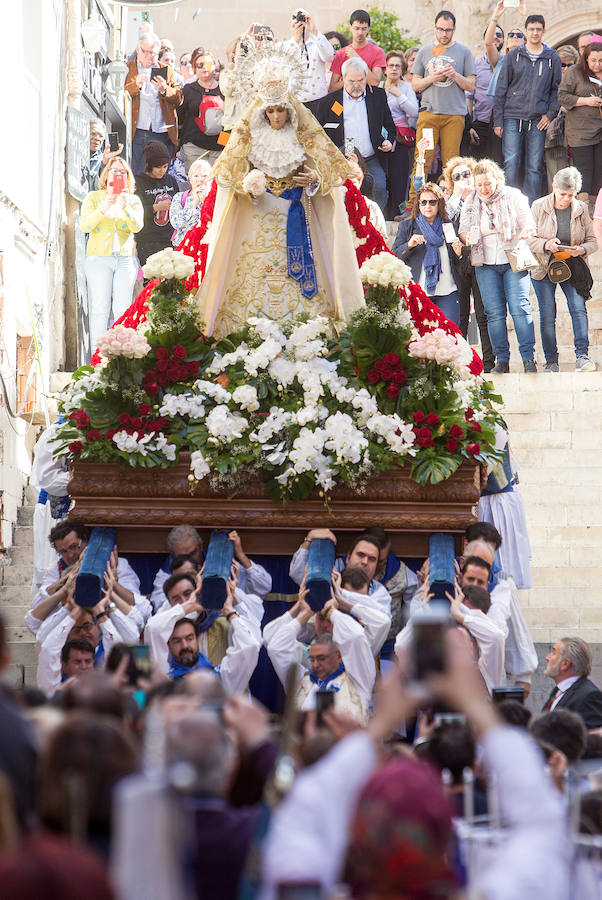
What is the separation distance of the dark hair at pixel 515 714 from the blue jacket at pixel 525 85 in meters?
11.6

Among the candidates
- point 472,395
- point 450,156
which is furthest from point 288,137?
point 450,156

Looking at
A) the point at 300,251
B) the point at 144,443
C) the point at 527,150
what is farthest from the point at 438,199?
the point at 144,443

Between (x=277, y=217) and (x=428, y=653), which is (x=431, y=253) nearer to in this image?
(x=277, y=217)

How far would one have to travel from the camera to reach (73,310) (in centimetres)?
1633

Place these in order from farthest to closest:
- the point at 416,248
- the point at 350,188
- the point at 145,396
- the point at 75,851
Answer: the point at 416,248, the point at 350,188, the point at 145,396, the point at 75,851

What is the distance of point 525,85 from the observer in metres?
16.8

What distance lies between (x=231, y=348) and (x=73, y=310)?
724cm

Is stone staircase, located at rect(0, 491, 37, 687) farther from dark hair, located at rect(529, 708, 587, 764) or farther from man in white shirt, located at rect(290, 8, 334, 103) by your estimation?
man in white shirt, located at rect(290, 8, 334, 103)

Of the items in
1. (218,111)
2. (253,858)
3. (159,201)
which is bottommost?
(253,858)

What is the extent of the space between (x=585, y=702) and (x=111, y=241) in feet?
28.3

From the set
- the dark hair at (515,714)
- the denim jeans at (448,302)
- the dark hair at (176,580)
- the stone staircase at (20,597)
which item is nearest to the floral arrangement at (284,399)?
the dark hair at (176,580)

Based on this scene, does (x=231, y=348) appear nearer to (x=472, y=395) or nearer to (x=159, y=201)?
(x=472, y=395)

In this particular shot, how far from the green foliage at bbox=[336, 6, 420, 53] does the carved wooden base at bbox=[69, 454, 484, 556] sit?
12.6m

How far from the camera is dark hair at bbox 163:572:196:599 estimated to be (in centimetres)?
856
